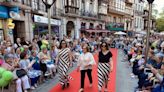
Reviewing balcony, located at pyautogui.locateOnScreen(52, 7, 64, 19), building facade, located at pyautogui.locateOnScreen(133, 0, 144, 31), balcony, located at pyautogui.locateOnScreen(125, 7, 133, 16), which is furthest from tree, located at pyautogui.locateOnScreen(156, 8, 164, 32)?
balcony, located at pyautogui.locateOnScreen(52, 7, 64, 19)

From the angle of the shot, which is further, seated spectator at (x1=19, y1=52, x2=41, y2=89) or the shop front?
the shop front

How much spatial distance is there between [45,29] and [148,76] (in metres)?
17.0

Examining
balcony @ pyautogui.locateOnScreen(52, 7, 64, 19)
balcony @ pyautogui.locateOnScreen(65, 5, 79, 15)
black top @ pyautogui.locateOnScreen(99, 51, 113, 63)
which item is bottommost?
black top @ pyautogui.locateOnScreen(99, 51, 113, 63)

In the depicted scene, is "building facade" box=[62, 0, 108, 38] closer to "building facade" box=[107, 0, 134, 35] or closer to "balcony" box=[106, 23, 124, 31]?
"balcony" box=[106, 23, 124, 31]

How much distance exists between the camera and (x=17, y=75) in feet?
22.5

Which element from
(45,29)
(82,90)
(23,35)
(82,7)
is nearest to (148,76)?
(82,90)

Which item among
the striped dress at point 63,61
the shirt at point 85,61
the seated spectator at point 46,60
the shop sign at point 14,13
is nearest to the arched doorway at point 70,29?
the shop sign at point 14,13

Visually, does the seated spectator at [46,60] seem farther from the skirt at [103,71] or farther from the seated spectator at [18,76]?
the skirt at [103,71]

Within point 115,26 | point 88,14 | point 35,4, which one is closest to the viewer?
point 35,4

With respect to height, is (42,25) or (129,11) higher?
(129,11)

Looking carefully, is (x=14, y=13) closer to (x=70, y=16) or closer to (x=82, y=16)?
(x=70, y=16)

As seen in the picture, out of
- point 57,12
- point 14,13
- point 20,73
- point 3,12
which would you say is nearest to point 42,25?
A: point 57,12

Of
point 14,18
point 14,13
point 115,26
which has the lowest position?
point 115,26

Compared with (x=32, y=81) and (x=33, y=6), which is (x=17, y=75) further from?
(x=33, y=6)
